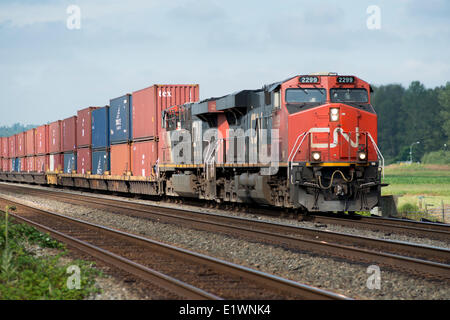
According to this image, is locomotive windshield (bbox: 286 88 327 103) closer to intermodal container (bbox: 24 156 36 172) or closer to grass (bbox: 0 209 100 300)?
grass (bbox: 0 209 100 300)

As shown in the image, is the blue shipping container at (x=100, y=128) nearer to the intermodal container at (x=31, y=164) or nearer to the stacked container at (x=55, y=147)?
the stacked container at (x=55, y=147)

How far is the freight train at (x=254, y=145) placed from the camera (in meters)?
14.7

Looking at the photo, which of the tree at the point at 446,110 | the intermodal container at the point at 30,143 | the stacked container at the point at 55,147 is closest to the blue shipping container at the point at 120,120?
the stacked container at the point at 55,147

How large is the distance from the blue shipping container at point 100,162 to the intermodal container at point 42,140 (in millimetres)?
12174

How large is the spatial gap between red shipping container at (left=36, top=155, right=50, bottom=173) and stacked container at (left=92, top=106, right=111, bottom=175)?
11913 mm

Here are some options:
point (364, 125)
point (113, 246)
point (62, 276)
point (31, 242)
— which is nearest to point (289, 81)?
point (364, 125)

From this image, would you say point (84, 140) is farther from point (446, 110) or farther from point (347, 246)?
point (446, 110)

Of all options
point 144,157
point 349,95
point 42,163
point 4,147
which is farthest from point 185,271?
point 4,147

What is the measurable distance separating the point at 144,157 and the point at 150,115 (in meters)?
2.23

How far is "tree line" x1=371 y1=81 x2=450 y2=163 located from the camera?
4511 inches


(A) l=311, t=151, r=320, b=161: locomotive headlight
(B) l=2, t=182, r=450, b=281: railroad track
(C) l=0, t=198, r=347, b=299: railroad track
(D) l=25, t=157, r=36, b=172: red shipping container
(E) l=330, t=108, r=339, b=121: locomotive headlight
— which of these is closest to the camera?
(C) l=0, t=198, r=347, b=299: railroad track

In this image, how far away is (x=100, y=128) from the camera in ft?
99.5

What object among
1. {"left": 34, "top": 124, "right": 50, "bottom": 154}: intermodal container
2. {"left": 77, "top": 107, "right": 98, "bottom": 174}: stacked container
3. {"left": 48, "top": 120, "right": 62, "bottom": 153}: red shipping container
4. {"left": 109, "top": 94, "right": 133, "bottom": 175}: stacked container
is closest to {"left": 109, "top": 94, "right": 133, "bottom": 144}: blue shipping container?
{"left": 109, "top": 94, "right": 133, "bottom": 175}: stacked container
